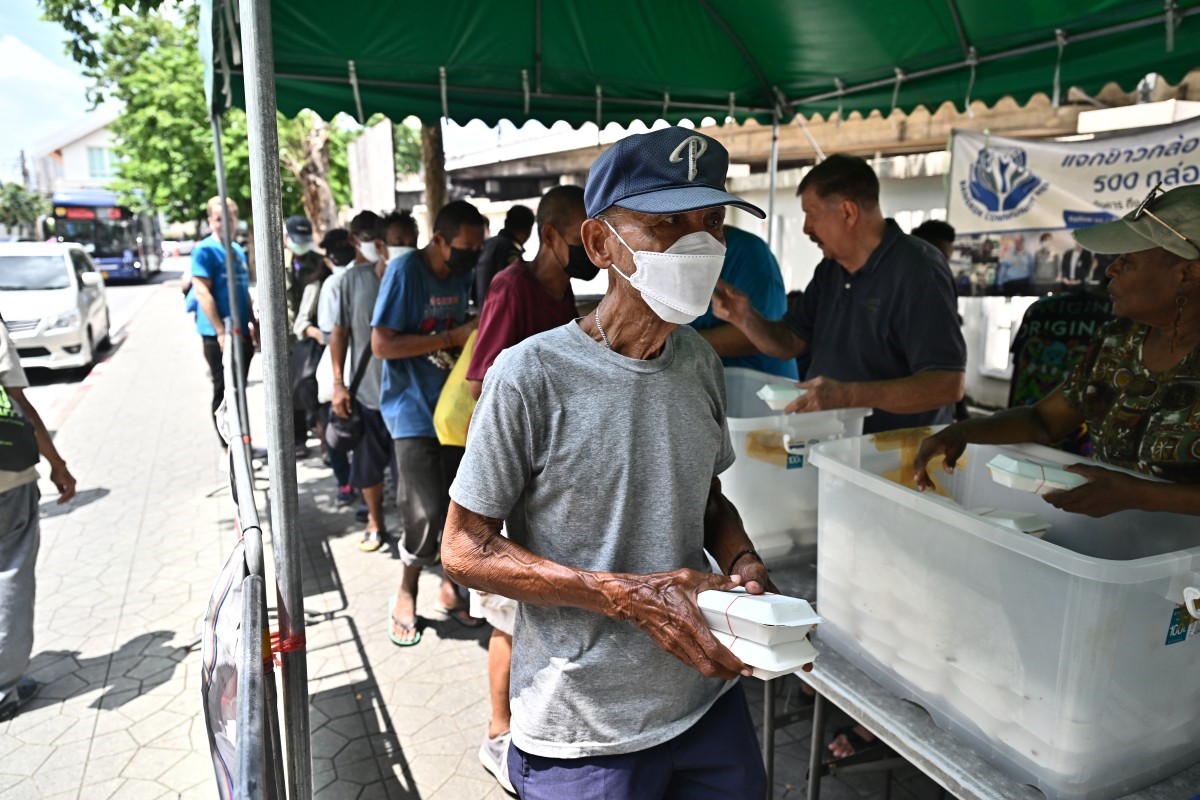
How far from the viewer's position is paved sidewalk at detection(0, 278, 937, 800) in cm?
306

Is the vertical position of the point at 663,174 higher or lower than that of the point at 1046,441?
higher

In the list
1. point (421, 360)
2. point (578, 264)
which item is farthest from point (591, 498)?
point (421, 360)

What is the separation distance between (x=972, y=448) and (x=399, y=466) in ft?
8.81

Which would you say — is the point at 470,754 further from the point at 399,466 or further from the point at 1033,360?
the point at 1033,360

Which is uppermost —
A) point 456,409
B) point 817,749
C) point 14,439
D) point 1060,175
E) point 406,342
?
point 1060,175

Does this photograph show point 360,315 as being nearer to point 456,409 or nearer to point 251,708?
point 456,409

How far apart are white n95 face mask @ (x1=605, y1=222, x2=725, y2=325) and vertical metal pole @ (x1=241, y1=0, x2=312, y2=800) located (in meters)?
0.72

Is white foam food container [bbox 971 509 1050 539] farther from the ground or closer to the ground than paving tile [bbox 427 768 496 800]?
farther from the ground

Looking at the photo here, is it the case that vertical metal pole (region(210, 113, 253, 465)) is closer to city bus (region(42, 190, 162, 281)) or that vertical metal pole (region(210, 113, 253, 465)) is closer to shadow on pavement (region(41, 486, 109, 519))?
shadow on pavement (region(41, 486, 109, 519))

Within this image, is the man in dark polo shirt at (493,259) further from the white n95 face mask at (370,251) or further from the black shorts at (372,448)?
the white n95 face mask at (370,251)

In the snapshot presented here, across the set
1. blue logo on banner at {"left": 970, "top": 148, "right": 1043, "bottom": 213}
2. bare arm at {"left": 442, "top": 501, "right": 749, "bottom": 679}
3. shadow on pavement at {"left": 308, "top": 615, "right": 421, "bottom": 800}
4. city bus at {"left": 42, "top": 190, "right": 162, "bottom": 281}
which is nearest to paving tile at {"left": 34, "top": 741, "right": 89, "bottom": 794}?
shadow on pavement at {"left": 308, "top": 615, "right": 421, "bottom": 800}

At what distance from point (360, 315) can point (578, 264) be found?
229 centimetres

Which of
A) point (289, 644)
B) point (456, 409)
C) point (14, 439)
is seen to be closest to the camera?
point (289, 644)

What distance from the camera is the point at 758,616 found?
1186 millimetres
